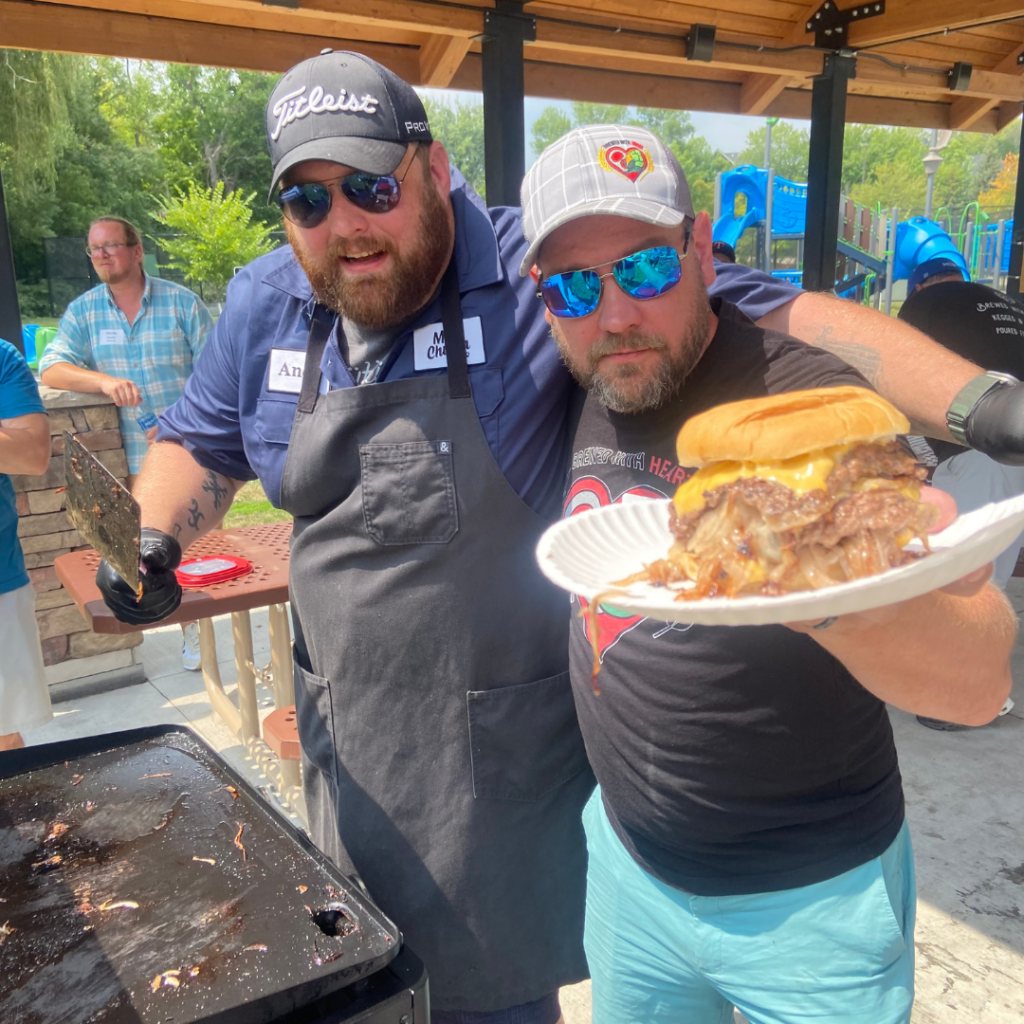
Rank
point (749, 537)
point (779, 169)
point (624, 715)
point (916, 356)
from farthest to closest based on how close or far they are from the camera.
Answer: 1. point (779, 169)
2. point (916, 356)
3. point (624, 715)
4. point (749, 537)

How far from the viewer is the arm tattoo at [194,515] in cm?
207

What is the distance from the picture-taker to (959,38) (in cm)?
569

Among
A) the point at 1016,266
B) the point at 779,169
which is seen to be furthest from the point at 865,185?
the point at 1016,266

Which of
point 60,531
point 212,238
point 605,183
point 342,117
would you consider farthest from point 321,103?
point 212,238

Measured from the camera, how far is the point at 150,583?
1884 mm

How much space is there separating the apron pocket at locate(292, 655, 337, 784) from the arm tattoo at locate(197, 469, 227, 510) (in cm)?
52

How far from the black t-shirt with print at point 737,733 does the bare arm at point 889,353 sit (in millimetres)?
224

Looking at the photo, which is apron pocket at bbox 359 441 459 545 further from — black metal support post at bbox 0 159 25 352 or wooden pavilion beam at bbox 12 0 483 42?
black metal support post at bbox 0 159 25 352

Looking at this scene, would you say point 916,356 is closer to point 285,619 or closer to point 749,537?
point 749,537

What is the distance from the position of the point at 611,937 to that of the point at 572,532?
91 cm

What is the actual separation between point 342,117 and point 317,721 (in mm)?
1288

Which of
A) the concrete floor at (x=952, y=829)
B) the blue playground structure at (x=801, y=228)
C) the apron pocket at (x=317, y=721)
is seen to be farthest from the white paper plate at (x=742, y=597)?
the blue playground structure at (x=801, y=228)

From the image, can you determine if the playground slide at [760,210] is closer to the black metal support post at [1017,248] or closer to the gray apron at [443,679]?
the black metal support post at [1017,248]

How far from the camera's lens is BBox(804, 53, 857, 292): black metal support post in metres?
5.32
